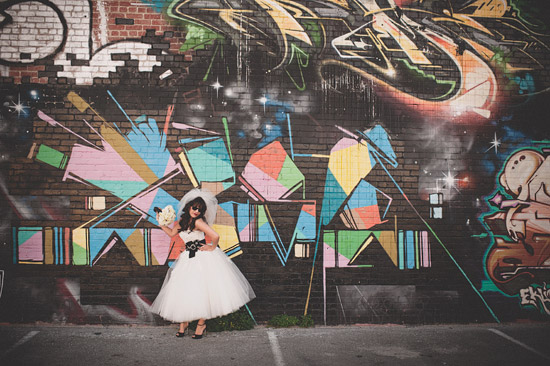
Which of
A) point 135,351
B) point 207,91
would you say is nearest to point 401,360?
point 135,351

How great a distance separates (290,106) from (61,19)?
348 centimetres

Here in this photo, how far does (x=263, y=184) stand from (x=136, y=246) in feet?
6.55

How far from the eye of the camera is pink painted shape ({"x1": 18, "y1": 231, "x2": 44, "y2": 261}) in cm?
623

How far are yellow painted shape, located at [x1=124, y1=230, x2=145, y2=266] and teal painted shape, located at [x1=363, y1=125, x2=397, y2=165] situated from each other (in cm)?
361

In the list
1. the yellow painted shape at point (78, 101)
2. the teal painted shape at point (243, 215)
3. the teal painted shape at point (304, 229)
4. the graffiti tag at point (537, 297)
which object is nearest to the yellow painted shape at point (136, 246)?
the teal painted shape at point (243, 215)

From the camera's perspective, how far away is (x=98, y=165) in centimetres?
631

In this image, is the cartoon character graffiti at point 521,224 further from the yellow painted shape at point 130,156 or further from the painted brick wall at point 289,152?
the yellow painted shape at point 130,156

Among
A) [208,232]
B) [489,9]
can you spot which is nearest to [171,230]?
[208,232]

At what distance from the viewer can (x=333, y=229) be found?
6461mm

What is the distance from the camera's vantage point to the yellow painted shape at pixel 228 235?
6367 millimetres

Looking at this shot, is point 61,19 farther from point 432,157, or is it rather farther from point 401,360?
point 401,360

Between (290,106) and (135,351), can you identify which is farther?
(290,106)

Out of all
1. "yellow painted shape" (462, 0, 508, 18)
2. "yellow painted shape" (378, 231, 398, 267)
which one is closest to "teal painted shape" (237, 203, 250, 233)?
"yellow painted shape" (378, 231, 398, 267)

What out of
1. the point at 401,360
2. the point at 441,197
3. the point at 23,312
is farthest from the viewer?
the point at 441,197
